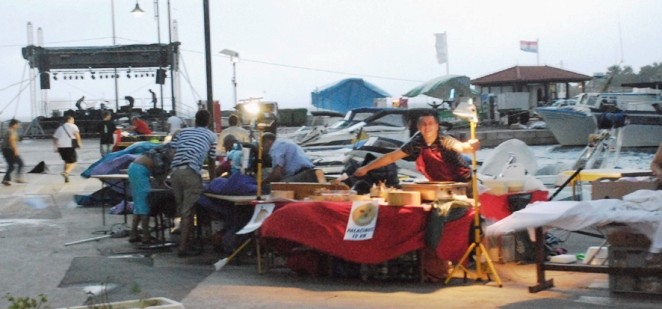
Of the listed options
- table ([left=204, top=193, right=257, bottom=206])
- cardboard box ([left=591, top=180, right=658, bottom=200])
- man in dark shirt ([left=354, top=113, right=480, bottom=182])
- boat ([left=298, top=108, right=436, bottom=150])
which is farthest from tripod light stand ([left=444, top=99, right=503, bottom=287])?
boat ([left=298, top=108, right=436, bottom=150])

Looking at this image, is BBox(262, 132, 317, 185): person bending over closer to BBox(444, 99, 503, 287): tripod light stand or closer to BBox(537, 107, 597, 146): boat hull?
BBox(444, 99, 503, 287): tripod light stand

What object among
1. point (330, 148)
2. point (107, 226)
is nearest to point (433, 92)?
point (330, 148)

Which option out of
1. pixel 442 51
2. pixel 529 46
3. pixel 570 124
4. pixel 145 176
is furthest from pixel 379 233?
pixel 529 46

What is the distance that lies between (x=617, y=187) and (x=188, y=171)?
4974 mm

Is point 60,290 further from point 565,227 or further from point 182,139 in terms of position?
point 565,227

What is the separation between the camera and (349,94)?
150 feet

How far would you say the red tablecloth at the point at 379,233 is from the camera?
9.95 meters

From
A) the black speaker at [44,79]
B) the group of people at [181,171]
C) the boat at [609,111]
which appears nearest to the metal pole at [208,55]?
the group of people at [181,171]

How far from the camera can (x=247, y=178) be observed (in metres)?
11.9

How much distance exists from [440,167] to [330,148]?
12790mm

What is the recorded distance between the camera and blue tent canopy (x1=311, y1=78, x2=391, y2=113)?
149 ft

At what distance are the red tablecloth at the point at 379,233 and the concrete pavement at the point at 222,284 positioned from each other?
373 mm

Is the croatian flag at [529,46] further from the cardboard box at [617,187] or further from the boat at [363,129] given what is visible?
the cardboard box at [617,187]

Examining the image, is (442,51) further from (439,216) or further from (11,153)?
(439,216)
